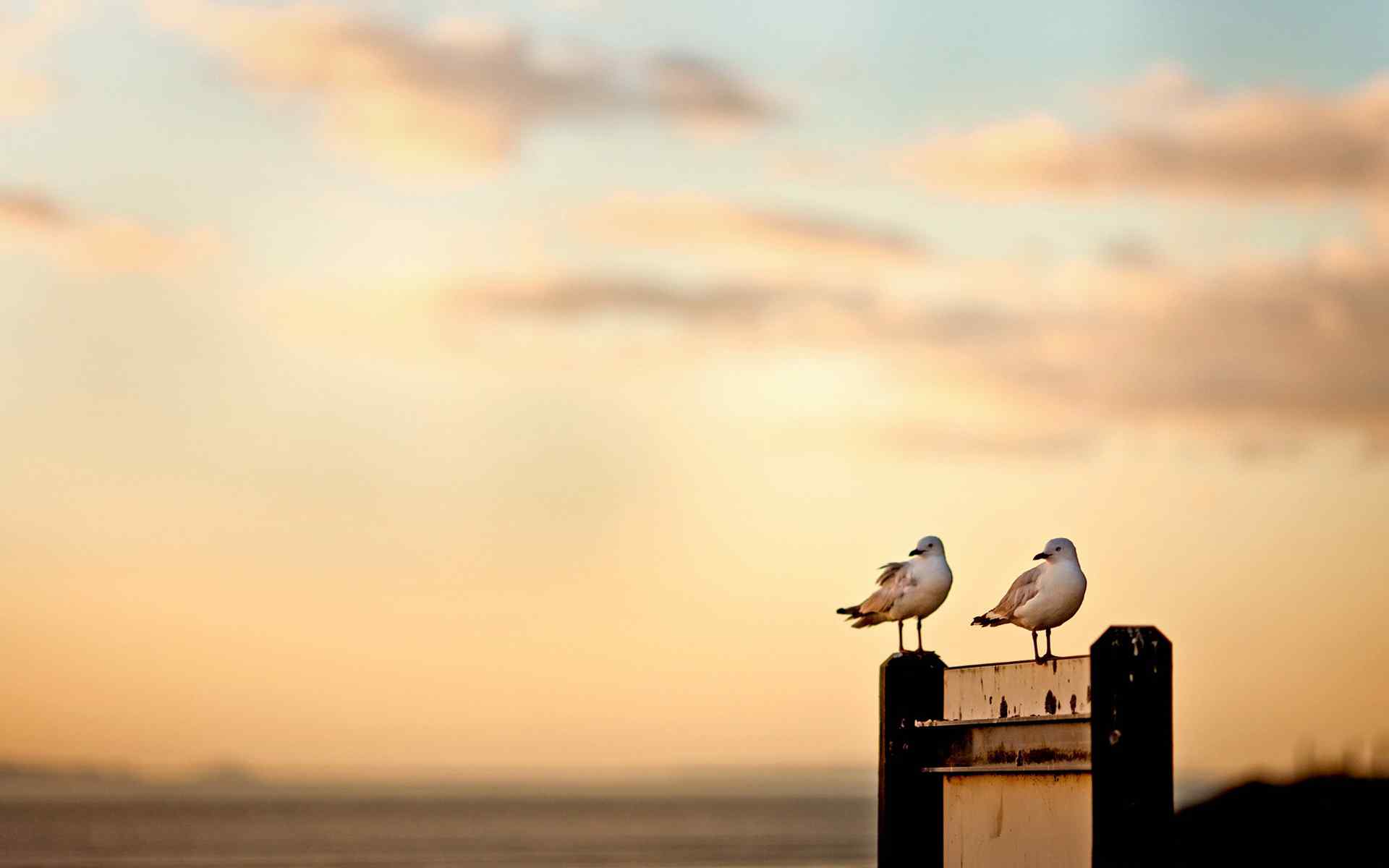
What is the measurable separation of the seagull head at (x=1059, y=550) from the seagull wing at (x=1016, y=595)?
7 centimetres

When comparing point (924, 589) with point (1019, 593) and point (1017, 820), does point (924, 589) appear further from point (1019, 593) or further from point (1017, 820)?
point (1017, 820)

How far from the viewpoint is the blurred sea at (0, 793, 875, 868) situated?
8769 cm

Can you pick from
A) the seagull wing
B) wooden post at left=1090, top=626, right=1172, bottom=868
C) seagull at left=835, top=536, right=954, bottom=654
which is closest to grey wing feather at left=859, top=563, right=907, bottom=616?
seagull at left=835, top=536, right=954, bottom=654

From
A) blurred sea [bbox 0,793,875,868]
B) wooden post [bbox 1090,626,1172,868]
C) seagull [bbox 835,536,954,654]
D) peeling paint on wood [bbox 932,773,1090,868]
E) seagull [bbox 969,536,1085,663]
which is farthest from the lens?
blurred sea [bbox 0,793,875,868]

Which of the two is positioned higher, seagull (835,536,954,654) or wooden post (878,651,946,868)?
seagull (835,536,954,654)

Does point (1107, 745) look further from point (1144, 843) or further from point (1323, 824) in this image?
point (1323, 824)

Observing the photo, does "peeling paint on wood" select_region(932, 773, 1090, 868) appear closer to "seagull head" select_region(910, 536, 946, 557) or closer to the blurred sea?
"seagull head" select_region(910, 536, 946, 557)

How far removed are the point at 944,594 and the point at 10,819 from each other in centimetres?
13342

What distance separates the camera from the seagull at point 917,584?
634 inches

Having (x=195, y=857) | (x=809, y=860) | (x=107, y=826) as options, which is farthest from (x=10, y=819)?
(x=809, y=860)

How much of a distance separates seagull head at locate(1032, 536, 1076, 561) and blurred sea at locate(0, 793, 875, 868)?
218ft

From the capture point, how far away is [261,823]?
5344 inches

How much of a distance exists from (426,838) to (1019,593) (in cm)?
10026

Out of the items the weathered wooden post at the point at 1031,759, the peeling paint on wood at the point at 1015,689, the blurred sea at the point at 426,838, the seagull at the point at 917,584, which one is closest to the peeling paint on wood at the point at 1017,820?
the weathered wooden post at the point at 1031,759
